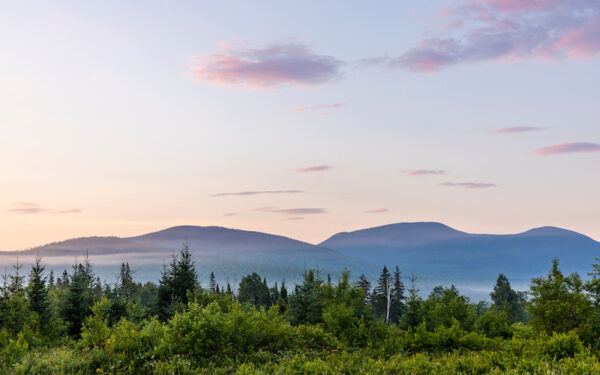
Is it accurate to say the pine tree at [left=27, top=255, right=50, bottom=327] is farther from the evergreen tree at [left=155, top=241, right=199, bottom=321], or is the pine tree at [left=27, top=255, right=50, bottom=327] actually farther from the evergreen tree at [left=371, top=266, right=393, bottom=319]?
the evergreen tree at [left=371, top=266, right=393, bottom=319]

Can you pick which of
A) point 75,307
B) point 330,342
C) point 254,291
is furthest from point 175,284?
point 254,291

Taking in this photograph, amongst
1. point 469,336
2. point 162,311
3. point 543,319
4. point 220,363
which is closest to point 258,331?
point 220,363

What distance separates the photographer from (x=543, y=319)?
2014cm

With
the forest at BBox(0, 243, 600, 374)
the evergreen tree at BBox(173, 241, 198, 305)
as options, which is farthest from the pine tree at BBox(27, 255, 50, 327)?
the evergreen tree at BBox(173, 241, 198, 305)

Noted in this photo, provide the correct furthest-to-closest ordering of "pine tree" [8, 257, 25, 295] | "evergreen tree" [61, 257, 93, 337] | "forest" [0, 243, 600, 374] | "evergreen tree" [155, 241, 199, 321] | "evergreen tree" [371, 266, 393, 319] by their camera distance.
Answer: "evergreen tree" [371, 266, 393, 319] → "evergreen tree" [155, 241, 199, 321] → "evergreen tree" [61, 257, 93, 337] → "pine tree" [8, 257, 25, 295] → "forest" [0, 243, 600, 374]

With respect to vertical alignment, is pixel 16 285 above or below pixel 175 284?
above

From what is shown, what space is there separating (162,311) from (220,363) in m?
28.6

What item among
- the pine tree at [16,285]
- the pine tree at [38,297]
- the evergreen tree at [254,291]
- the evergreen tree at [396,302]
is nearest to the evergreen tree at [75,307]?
the pine tree at [38,297]

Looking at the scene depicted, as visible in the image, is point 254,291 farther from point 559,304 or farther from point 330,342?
point 559,304

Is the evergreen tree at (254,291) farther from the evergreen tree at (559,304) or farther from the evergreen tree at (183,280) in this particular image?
the evergreen tree at (559,304)

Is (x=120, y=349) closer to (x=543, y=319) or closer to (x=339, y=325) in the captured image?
(x=339, y=325)

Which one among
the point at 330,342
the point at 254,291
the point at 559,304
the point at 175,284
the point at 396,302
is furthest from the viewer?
the point at 254,291

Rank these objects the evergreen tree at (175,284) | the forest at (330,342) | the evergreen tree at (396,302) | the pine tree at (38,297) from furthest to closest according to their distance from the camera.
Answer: the evergreen tree at (396,302) → the evergreen tree at (175,284) → the pine tree at (38,297) → the forest at (330,342)

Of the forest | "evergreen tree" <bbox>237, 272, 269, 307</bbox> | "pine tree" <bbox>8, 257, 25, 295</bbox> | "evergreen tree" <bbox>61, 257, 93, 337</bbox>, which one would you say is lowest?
"evergreen tree" <bbox>237, 272, 269, 307</bbox>
